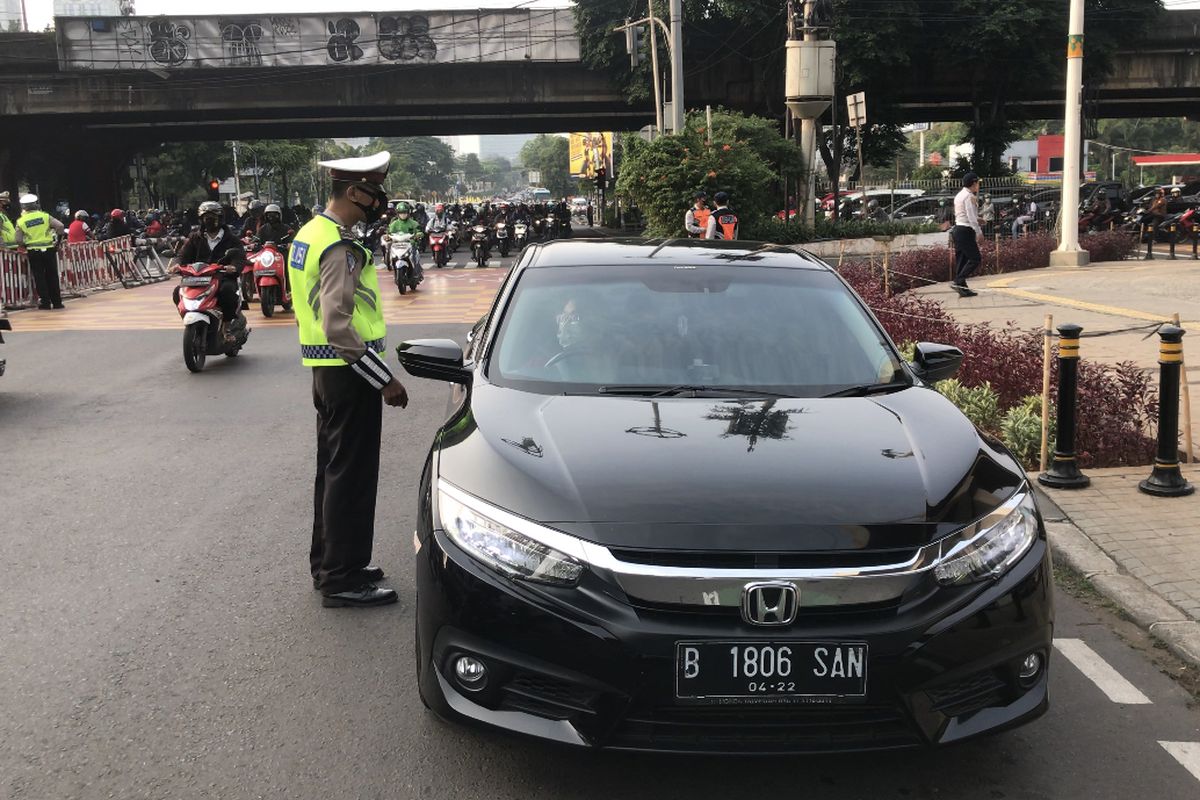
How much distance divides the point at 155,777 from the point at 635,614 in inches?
62.6

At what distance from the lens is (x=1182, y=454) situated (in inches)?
291

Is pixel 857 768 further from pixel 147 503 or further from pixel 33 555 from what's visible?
pixel 147 503

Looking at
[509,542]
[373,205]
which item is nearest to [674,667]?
[509,542]

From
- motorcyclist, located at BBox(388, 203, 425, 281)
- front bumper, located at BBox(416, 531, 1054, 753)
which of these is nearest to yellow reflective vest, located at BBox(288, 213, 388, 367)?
front bumper, located at BBox(416, 531, 1054, 753)

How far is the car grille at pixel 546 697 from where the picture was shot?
3.11m

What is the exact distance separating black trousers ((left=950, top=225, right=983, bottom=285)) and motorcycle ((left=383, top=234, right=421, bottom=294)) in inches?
390

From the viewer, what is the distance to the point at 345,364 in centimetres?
498

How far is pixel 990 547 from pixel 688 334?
1.63 meters

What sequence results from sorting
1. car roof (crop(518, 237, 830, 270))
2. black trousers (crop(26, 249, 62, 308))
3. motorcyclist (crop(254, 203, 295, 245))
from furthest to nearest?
black trousers (crop(26, 249, 62, 308)) < motorcyclist (crop(254, 203, 295, 245)) < car roof (crop(518, 237, 830, 270))

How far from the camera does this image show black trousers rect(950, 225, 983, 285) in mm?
16688

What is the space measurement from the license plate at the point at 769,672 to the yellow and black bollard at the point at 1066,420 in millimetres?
3983

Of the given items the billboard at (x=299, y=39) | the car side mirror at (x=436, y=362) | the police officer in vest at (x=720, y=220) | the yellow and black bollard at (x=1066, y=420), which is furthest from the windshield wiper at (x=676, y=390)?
the billboard at (x=299, y=39)

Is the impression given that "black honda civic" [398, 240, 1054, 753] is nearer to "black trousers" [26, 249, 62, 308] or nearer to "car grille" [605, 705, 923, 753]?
"car grille" [605, 705, 923, 753]

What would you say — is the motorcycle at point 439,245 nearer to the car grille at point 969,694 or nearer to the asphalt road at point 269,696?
the asphalt road at point 269,696
